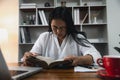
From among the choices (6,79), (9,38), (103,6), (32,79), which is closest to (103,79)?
(32,79)

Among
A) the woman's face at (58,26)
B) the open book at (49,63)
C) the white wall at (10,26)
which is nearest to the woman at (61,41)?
the woman's face at (58,26)

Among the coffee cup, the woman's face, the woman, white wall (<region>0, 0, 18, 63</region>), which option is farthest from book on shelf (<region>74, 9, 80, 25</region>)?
the coffee cup

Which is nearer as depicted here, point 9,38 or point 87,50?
point 87,50

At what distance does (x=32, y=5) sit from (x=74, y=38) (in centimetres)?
178

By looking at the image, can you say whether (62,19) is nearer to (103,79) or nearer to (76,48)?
(76,48)

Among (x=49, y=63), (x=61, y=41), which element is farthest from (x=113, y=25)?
(x=49, y=63)

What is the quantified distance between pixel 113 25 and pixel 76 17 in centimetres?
64

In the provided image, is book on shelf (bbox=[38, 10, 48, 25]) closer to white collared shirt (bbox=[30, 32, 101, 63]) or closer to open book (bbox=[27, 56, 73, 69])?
white collared shirt (bbox=[30, 32, 101, 63])

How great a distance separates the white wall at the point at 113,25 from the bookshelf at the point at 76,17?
0.07 meters

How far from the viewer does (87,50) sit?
1.73 meters

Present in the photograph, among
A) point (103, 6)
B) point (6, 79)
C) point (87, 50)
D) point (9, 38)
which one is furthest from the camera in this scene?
point (9, 38)

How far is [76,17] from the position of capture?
3.47m

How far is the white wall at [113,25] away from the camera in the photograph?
344cm

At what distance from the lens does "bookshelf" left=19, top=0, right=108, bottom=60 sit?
3467 mm
